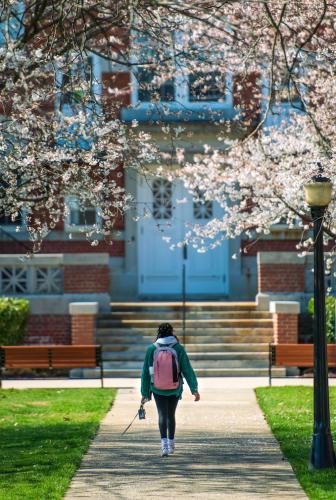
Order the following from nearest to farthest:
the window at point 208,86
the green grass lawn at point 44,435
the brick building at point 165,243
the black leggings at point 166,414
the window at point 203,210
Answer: the green grass lawn at point 44,435
the black leggings at point 166,414
the window at point 208,86
the brick building at point 165,243
the window at point 203,210

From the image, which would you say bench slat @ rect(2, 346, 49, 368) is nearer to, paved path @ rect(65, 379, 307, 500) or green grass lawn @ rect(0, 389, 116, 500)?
green grass lawn @ rect(0, 389, 116, 500)

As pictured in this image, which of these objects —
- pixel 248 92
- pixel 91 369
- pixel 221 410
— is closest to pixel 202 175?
pixel 248 92

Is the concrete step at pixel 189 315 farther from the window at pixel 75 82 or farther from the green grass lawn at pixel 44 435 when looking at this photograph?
the window at pixel 75 82

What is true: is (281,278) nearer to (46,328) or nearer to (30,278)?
(46,328)

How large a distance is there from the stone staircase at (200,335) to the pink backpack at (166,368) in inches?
379

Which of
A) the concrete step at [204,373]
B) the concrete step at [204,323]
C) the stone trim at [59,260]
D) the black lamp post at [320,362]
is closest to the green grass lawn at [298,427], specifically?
the black lamp post at [320,362]

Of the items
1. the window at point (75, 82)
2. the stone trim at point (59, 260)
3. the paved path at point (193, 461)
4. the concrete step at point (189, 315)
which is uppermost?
the window at point (75, 82)

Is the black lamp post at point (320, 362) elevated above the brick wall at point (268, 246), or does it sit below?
below

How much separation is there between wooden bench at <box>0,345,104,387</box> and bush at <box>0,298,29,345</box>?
2157 mm

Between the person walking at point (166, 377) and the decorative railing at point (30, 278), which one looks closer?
the person walking at point (166, 377)

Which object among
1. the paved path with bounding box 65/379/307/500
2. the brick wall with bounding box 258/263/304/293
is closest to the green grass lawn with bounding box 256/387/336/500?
the paved path with bounding box 65/379/307/500

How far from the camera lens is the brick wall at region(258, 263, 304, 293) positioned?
84.2 feet

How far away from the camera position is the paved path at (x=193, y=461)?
11.6m

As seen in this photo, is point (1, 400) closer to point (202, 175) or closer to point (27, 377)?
point (27, 377)
